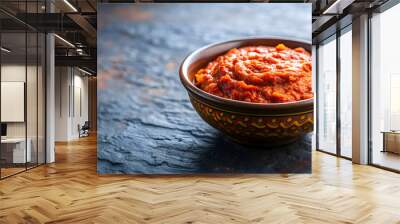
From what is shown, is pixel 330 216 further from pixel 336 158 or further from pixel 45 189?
pixel 336 158

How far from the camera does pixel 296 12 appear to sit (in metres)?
5.72

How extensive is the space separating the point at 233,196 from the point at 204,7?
2883 mm

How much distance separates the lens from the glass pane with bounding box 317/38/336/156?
348 inches

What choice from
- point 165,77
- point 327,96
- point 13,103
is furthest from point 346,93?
point 13,103

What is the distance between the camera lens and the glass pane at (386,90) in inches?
248

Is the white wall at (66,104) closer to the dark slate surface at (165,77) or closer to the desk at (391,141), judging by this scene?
the dark slate surface at (165,77)

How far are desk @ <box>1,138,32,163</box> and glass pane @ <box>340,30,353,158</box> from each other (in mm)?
6092

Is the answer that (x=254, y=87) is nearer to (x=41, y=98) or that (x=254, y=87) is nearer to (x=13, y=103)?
(x=13, y=103)

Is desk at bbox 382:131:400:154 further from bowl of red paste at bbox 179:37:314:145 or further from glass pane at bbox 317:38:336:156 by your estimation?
glass pane at bbox 317:38:336:156

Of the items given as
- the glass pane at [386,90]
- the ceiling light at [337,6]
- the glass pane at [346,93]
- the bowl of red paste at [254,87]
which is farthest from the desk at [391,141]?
the ceiling light at [337,6]

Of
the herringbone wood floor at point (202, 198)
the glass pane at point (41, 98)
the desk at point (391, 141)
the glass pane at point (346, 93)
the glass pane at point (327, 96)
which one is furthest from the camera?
the glass pane at point (327, 96)

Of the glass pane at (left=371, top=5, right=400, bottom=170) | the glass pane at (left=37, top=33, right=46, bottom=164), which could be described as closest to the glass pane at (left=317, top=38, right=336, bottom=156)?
the glass pane at (left=371, top=5, right=400, bottom=170)

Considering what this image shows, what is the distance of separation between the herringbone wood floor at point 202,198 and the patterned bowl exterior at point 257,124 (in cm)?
63

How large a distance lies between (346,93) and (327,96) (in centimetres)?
123
